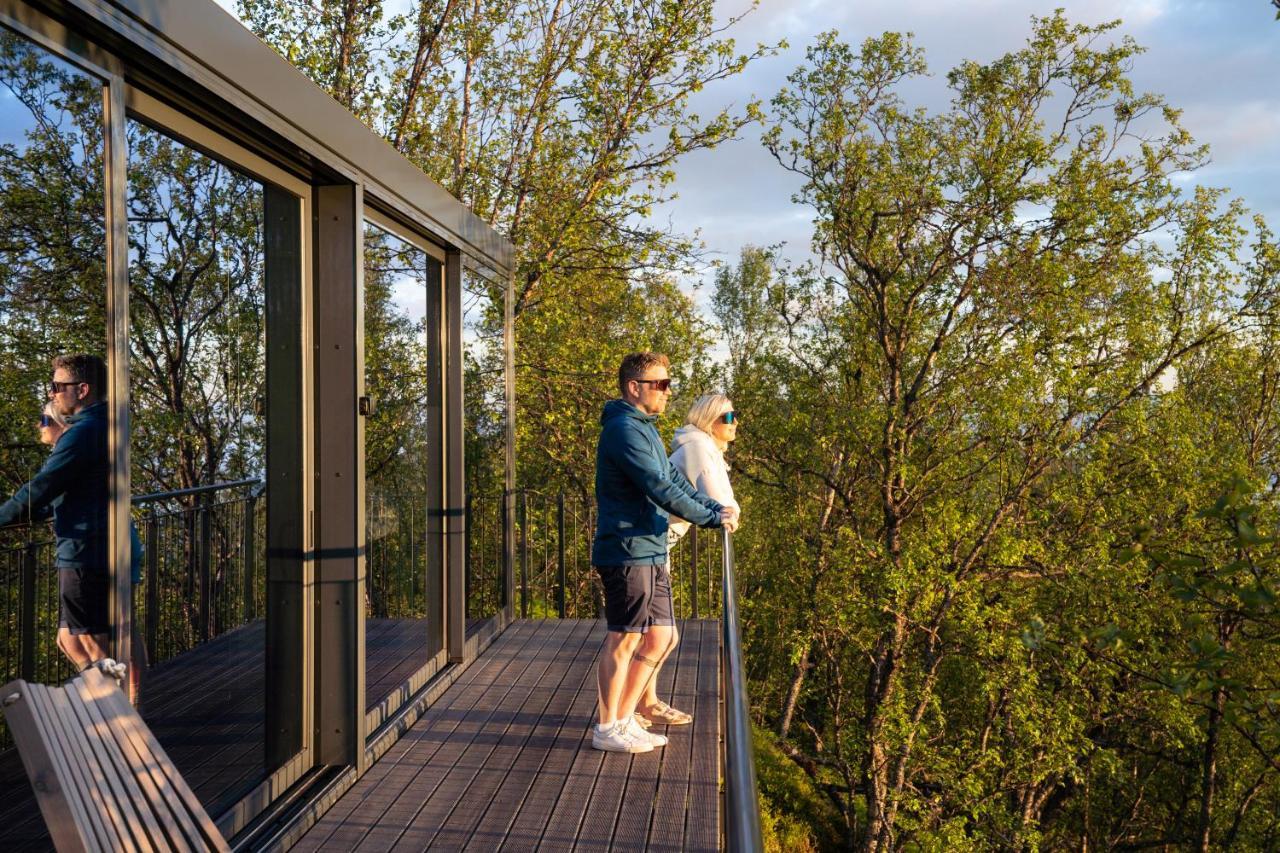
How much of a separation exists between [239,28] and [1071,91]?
16242 millimetres

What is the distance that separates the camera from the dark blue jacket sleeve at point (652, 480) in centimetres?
436

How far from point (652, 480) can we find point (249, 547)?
1.57 m

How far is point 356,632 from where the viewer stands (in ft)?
15.1

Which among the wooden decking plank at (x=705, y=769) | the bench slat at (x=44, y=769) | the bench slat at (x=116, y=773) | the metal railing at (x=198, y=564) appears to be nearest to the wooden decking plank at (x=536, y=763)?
the wooden decking plank at (x=705, y=769)

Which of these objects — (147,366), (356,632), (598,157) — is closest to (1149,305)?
(598,157)

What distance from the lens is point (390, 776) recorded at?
4672 millimetres

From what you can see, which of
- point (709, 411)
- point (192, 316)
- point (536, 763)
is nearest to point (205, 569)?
point (192, 316)

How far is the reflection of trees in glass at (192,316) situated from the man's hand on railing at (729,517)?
1852mm

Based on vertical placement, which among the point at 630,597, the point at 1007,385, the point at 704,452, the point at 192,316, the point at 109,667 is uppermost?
the point at 1007,385

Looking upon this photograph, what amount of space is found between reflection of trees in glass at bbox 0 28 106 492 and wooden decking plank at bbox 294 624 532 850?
198cm

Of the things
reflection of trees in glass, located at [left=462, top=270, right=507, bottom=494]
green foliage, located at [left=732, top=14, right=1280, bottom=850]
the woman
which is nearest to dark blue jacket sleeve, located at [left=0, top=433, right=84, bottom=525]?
the woman

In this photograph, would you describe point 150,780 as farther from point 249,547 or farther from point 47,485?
point 249,547

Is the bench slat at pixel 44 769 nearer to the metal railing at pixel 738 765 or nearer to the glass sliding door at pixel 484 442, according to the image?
the metal railing at pixel 738 765

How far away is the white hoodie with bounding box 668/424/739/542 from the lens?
4.91m
